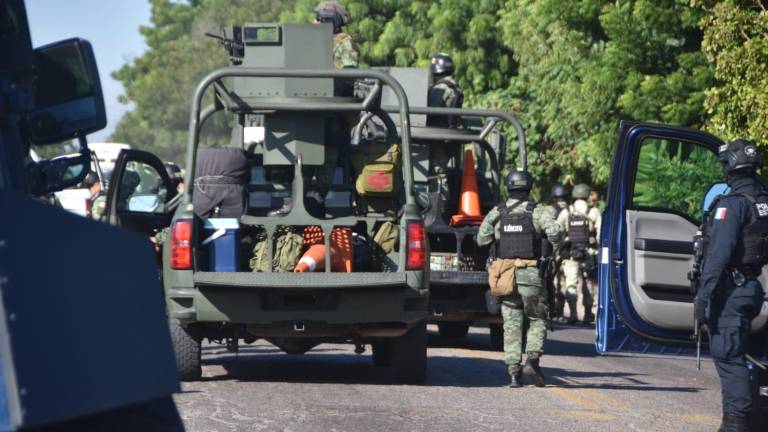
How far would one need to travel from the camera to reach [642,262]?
30.3 ft

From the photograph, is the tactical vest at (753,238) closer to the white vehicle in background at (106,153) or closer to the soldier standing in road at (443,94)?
the soldier standing in road at (443,94)

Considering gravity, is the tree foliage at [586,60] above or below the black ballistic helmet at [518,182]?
above

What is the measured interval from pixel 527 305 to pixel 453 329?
4.21 meters

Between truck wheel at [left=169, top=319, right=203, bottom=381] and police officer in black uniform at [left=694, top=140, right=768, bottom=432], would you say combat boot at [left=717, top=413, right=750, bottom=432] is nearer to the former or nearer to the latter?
police officer in black uniform at [left=694, top=140, right=768, bottom=432]

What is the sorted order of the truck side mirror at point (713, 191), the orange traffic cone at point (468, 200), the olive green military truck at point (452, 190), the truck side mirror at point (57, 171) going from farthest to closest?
1. the orange traffic cone at point (468, 200)
2. the olive green military truck at point (452, 190)
3. the truck side mirror at point (713, 191)
4. the truck side mirror at point (57, 171)

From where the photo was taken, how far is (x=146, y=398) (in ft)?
13.0

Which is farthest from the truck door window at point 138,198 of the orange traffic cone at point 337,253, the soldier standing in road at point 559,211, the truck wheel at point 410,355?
the soldier standing in road at point 559,211

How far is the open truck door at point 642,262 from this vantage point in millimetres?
9117

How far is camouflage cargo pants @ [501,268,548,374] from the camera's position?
11.4 metres

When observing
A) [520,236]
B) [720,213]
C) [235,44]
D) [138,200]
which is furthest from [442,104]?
[720,213]

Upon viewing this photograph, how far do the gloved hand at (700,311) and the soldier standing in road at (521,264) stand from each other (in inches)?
124

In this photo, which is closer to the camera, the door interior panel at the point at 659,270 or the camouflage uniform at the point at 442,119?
the door interior panel at the point at 659,270

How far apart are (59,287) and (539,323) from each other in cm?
817

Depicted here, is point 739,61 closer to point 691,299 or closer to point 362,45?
point 691,299
